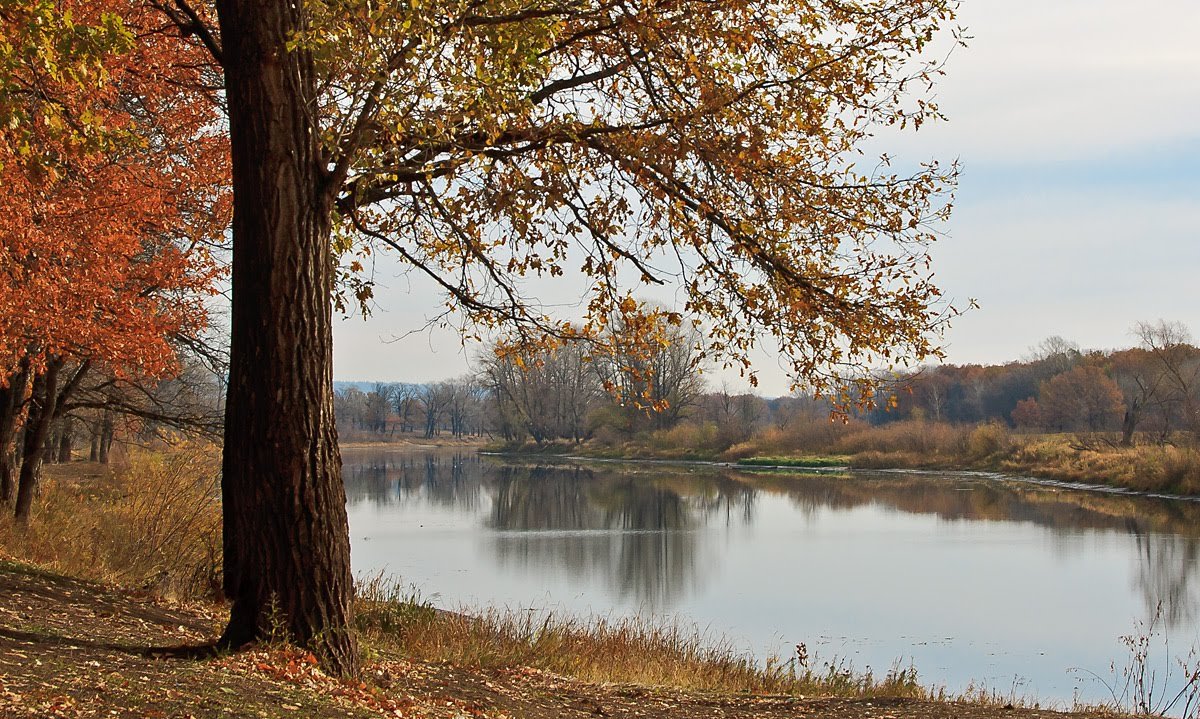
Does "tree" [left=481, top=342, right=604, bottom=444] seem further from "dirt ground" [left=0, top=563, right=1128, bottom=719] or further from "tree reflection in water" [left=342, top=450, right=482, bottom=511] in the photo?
"dirt ground" [left=0, top=563, right=1128, bottom=719]

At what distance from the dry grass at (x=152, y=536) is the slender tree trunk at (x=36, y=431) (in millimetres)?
336

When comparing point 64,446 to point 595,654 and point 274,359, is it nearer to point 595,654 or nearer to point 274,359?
point 595,654

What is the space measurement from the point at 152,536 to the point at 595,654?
5694 mm

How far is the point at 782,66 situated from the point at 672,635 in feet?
26.8

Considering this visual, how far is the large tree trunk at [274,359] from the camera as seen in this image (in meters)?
6.59

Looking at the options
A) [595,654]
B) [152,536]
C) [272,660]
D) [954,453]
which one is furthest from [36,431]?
[954,453]

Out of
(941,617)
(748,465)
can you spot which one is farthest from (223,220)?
(748,465)

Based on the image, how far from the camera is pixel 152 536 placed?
13.0m

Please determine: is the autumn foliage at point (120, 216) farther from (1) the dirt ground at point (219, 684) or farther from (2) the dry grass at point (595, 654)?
(2) the dry grass at point (595, 654)

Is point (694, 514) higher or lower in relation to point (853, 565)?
higher

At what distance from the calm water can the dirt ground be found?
222 inches

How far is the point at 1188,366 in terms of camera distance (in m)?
57.1

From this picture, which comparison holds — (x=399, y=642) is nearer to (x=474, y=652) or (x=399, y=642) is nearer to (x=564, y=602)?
(x=474, y=652)

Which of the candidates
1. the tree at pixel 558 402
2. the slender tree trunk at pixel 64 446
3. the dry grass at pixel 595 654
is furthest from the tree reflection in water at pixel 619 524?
the tree at pixel 558 402
